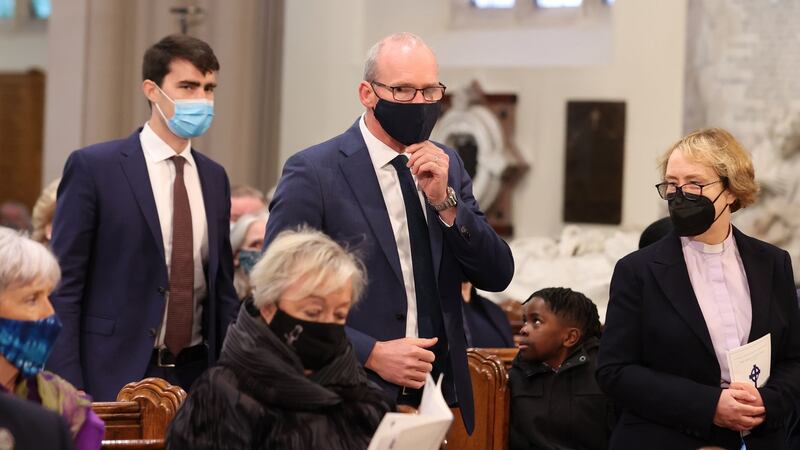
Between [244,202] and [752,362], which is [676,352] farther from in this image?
[244,202]

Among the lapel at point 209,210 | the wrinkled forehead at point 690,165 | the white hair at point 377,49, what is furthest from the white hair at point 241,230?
the wrinkled forehead at point 690,165

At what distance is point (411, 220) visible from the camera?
4.15 metres

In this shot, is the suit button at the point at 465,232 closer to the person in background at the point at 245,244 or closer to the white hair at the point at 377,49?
the white hair at the point at 377,49

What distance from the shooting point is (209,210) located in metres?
5.02

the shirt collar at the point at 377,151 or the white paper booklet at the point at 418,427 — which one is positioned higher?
the shirt collar at the point at 377,151

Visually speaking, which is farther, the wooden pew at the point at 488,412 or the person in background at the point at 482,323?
the person in background at the point at 482,323

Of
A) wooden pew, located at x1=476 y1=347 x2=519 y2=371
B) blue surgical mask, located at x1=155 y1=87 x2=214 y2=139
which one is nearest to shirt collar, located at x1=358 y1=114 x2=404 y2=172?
blue surgical mask, located at x1=155 y1=87 x2=214 y2=139

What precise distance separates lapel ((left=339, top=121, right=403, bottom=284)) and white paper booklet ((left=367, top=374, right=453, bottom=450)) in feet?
2.38

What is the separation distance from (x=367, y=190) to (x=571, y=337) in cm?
145

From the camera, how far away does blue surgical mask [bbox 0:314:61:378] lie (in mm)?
3135

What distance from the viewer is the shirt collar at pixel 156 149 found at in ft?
16.6

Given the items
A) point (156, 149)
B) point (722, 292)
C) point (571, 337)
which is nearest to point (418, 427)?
point (722, 292)

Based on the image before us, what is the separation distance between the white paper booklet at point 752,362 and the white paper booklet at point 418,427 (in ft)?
3.63

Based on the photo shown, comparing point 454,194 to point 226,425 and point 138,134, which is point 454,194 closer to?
point 226,425
